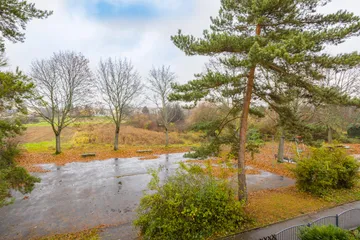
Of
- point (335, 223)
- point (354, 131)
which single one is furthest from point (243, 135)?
point (354, 131)

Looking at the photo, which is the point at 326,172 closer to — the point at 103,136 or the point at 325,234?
the point at 325,234

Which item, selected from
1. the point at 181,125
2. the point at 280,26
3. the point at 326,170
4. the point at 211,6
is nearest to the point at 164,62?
the point at 181,125

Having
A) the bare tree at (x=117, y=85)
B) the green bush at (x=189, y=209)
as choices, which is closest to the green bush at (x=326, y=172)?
the green bush at (x=189, y=209)

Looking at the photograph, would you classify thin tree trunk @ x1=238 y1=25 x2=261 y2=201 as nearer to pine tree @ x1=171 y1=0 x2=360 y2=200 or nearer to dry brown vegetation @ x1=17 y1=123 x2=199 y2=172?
pine tree @ x1=171 y1=0 x2=360 y2=200

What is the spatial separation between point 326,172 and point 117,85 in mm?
18504

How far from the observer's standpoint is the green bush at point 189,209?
16.0 feet

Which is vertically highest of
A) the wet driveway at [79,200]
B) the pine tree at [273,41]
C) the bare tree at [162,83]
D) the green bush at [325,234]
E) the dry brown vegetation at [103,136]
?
the bare tree at [162,83]

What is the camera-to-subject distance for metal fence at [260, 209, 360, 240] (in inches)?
195

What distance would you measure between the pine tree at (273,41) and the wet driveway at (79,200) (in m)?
3.52

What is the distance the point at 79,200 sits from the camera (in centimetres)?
839

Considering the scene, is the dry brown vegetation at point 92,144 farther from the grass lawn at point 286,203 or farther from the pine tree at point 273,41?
the pine tree at point 273,41

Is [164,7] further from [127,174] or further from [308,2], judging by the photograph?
[127,174]

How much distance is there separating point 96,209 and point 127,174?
4798mm

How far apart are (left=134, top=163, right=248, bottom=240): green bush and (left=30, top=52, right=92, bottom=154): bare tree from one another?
16.0 meters
